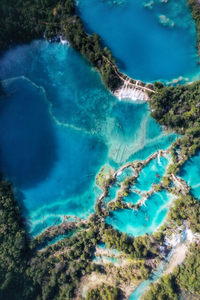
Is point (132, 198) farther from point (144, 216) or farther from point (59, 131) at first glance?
point (59, 131)

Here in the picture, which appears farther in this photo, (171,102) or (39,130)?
(39,130)

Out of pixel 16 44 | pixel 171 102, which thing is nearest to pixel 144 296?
pixel 171 102

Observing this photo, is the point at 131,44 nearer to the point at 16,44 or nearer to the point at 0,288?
the point at 16,44

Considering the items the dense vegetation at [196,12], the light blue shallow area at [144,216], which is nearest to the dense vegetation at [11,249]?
the light blue shallow area at [144,216]

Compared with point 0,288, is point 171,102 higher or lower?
higher

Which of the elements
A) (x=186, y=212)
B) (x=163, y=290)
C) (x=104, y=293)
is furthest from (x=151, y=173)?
(x=104, y=293)

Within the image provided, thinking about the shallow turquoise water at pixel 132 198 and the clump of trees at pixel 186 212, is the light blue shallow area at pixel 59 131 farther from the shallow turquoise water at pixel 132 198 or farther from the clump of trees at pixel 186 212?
the clump of trees at pixel 186 212
